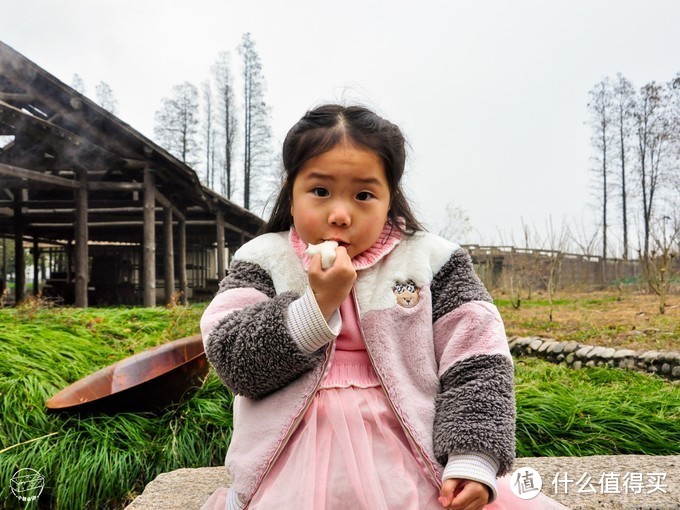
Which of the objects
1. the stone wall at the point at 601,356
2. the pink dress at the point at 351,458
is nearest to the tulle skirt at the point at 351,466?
the pink dress at the point at 351,458

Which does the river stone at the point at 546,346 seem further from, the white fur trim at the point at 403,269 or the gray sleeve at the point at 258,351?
the gray sleeve at the point at 258,351

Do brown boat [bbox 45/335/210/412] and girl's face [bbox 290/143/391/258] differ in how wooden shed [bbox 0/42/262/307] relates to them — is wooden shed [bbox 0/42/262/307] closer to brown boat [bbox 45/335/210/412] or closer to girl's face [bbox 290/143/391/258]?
brown boat [bbox 45/335/210/412]

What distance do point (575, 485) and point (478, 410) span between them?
1320mm

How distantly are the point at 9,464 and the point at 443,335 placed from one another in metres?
2.38

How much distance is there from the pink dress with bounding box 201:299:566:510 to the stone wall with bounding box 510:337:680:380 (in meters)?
5.02

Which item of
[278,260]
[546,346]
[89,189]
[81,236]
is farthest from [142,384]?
[89,189]

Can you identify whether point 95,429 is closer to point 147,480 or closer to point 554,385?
point 147,480

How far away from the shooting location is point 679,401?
3547 mm

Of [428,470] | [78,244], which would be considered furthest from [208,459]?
[78,244]

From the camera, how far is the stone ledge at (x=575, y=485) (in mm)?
1960

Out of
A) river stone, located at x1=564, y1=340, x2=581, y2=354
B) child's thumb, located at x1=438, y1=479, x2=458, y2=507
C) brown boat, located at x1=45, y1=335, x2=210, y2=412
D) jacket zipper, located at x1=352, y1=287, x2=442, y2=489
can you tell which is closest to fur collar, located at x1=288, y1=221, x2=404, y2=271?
jacket zipper, located at x1=352, y1=287, x2=442, y2=489

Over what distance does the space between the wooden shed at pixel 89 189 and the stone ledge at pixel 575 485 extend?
4883 millimetres

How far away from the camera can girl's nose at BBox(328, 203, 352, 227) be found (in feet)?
3.88

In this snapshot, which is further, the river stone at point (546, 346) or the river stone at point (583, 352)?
the river stone at point (546, 346)
